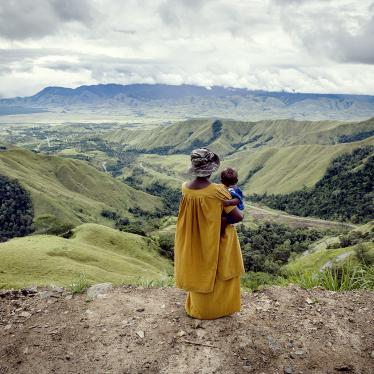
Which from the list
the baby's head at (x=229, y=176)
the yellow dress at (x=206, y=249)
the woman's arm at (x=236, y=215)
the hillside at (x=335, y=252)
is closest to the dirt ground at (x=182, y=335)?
the yellow dress at (x=206, y=249)

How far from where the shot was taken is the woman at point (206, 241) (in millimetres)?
10703

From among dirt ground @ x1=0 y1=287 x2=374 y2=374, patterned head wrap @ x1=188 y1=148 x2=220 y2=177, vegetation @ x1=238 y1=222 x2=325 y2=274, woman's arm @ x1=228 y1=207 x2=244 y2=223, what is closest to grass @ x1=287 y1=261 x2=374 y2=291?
dirt ground @ x1=0 y1=287 x2=374 y2=374

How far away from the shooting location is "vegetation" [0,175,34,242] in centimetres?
16010

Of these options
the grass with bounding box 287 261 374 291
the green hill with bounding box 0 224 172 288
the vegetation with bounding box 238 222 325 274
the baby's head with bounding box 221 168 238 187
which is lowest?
the vegetation with bounding box 238 222 325 274

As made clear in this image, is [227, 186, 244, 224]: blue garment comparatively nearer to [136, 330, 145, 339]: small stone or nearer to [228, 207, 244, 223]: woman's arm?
[228, 207, 244, 223]: woman's arm

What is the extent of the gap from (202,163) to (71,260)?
1914 inches

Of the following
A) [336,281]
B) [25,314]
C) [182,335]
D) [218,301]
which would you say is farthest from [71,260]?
[218,301]

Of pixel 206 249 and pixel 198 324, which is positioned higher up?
pixel 206 249

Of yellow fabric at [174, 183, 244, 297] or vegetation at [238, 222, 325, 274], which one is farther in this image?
vegetation at [238, 222, 325, 274]

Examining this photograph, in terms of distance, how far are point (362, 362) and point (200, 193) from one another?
6.16 metres

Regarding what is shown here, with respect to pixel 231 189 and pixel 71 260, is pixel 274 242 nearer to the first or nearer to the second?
pixel 71 260

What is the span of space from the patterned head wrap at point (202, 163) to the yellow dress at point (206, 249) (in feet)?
1.45

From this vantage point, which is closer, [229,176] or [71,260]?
[229,176]

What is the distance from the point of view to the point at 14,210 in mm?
170875
